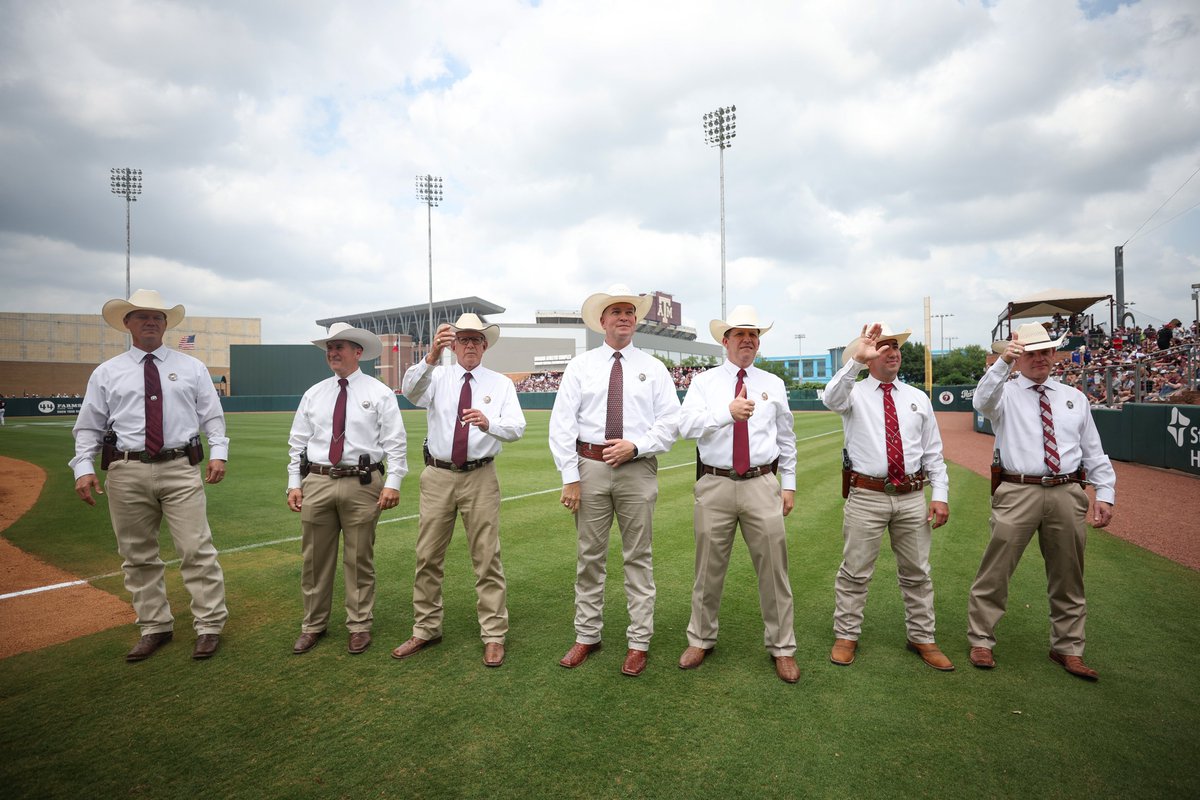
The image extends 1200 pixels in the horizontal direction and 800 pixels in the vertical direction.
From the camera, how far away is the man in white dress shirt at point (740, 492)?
4059 millimetres

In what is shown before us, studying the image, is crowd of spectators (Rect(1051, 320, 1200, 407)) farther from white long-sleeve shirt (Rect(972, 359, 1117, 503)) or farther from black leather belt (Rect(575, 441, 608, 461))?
black leather belt (Rect(575, 441, 608, 461))

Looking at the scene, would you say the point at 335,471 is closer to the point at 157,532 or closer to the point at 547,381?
the point at 157,532

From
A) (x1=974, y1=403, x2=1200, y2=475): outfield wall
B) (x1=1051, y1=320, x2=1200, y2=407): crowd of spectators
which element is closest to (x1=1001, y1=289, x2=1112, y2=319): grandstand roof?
(x1=1051, y1=320, x2=1200, y2=407): crowd of spectators

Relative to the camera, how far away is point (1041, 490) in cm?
419

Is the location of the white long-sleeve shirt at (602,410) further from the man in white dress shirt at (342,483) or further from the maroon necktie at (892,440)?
the maroon necktie at (892,440)

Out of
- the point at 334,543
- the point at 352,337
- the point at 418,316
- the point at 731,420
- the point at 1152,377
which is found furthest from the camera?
the point at 418,316

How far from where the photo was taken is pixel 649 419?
4332mm

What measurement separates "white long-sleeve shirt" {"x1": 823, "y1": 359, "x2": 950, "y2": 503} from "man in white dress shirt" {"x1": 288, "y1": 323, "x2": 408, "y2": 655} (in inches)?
131

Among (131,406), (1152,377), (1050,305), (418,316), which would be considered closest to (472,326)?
(131,406)

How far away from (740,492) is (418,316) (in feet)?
284

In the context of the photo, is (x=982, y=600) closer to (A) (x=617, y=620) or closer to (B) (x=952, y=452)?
(A) (x=617, y=620)

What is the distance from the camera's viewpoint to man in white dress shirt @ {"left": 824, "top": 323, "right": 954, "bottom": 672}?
423 cm

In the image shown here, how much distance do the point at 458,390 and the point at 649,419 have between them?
4.87 ft

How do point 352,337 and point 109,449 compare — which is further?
point 352,337
